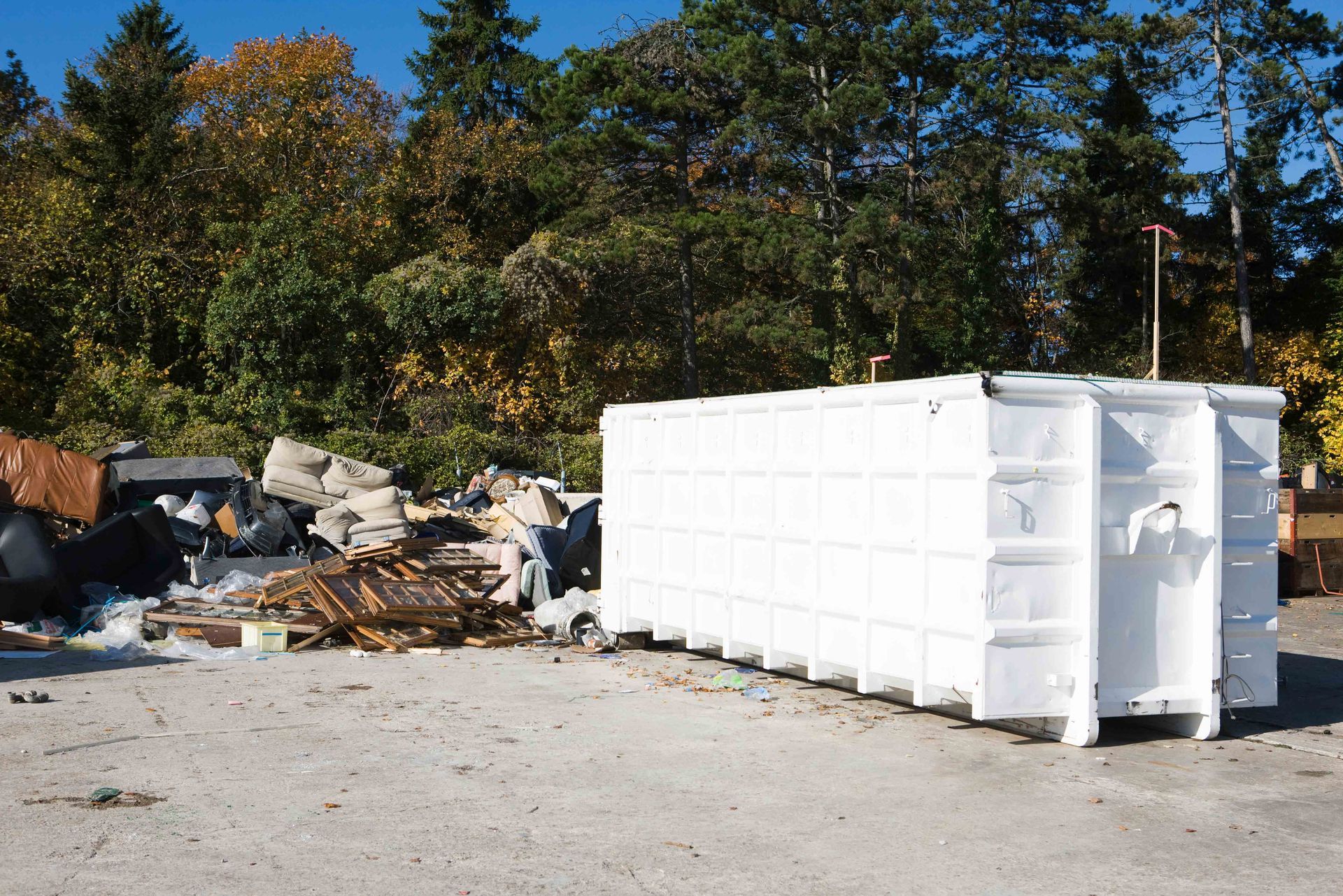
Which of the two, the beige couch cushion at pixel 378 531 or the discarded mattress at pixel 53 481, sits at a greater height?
the discarded mattress at pixel 53 481

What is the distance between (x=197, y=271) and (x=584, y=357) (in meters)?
9.14

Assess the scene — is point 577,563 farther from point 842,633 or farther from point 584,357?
point 584,357

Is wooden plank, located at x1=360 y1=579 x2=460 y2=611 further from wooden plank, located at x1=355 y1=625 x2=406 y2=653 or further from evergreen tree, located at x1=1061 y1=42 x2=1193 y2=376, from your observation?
evergreen tree, located at x1=1061 y1=42 x2=1193 y2=376

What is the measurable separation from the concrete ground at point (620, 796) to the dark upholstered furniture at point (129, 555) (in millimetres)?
3208

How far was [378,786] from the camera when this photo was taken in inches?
244

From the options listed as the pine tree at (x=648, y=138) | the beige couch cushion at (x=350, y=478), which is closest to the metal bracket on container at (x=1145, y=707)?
the beige couch cushion at (x=350, y=478)

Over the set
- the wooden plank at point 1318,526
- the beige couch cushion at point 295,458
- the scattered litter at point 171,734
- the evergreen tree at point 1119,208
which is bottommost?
the scattered litter at point 171,734

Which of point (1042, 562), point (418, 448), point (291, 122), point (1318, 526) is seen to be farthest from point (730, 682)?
point (291, 122)

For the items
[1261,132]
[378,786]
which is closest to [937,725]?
[378,786]

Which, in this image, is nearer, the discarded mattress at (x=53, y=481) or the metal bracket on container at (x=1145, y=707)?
the metal bracket on container at (x=1145, y=707)

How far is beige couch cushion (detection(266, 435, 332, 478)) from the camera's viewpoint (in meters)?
16.0

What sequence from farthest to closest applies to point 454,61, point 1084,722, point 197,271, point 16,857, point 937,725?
point 454,61 → point 197,271 → point 937,725 → point 1084,722 → point 16,857

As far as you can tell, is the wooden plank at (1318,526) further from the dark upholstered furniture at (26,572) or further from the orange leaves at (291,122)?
the orange leaves at (291,122)

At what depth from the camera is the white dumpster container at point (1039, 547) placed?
7148 millimetres
